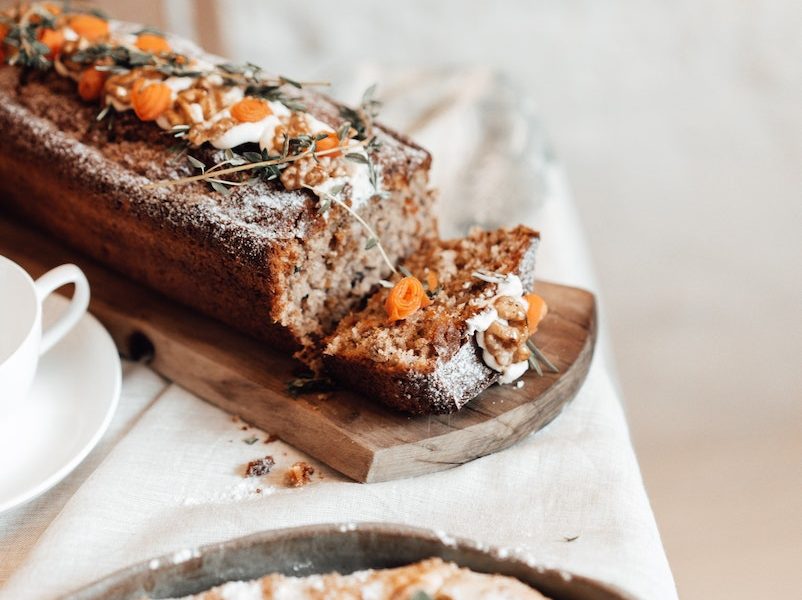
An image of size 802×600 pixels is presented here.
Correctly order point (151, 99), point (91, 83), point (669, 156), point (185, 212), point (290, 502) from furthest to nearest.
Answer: point (669, 156)
point (91, 83)
point (151, 99)
point (185, 212)
point (290, 502)

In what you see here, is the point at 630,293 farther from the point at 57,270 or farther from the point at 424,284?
the point at 57,270

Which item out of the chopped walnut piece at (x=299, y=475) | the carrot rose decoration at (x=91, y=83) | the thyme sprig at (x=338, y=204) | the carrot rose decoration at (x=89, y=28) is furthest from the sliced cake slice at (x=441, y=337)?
the carrot rose decoration at (x=89, y=28)

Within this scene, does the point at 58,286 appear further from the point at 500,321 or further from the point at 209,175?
the point at 500,321

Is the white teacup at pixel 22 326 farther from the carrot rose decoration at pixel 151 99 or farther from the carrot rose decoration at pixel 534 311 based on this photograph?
the carrot rose decoration at pixel 534 311

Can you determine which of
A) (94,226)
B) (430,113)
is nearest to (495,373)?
(94,226)

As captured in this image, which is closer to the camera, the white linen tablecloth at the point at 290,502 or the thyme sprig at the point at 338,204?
the white linen tablecloth at the point at 290,502

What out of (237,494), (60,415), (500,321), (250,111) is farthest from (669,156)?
Answer: (60,415)
